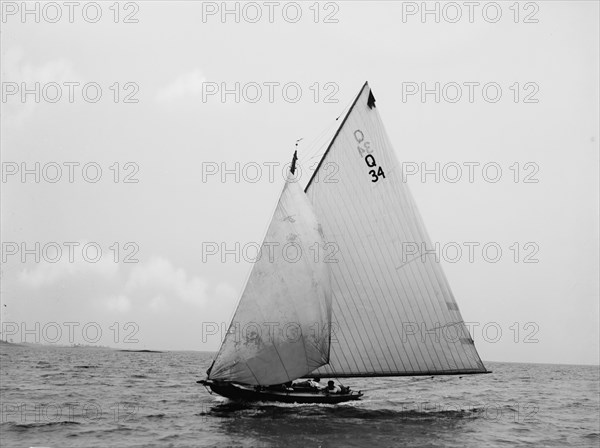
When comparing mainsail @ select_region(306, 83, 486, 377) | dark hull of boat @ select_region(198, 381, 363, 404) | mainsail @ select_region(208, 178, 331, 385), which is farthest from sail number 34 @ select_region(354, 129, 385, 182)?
dark hull of boat @ select_region(198, 381, 363, 404)

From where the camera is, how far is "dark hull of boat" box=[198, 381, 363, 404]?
28.5m

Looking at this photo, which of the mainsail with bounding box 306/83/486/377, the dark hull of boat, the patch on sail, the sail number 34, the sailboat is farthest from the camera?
the patch on sail

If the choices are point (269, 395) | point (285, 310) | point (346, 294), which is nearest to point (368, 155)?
point (346, 294)

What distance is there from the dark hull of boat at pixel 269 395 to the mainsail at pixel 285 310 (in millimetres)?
A: 534

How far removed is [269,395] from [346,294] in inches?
226

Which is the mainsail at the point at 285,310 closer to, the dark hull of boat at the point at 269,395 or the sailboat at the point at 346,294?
the sailboat at the point at 346,294

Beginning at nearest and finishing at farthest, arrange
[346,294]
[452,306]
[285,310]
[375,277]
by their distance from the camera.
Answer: [285,310] → [375,277] → [346,294] → [452,306]

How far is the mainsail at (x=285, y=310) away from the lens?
92.4ft

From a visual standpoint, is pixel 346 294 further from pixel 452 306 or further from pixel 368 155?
pixel 368 155

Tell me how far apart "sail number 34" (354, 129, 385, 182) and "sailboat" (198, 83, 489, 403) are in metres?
0.05

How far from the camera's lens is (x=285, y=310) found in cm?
2838

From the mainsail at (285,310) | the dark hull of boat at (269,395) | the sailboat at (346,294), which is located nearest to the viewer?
the mainsail at (285,310)

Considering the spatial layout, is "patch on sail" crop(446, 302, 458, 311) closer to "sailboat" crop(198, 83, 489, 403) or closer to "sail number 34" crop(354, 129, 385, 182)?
"sailboat" crop(198, 83, 489, 403)

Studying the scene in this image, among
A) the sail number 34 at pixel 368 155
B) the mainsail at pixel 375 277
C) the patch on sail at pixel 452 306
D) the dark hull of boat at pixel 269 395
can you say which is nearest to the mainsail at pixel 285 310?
the dark hull of boat at pixel 269 395
